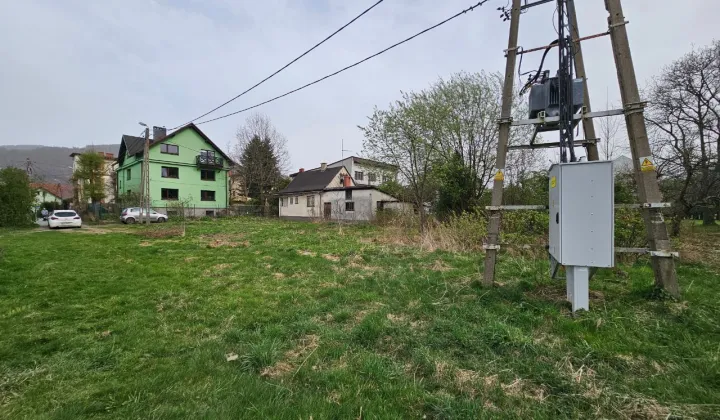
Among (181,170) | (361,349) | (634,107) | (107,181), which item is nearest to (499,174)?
(634,107)

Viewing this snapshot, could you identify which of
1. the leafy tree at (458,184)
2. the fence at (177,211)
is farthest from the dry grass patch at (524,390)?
the fence at (177,211)

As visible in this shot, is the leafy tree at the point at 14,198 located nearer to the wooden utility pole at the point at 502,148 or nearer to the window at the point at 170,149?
the window at the point at 170,149

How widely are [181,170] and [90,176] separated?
752 centimetres

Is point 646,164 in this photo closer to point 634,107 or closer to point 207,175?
point 634,107

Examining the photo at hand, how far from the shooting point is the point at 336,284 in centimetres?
534

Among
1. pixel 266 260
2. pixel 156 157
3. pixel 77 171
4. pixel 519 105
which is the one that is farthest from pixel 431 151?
pixel 77 171

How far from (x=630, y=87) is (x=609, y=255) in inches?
91.3

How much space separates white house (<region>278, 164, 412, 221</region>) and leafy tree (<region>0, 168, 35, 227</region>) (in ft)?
60.1

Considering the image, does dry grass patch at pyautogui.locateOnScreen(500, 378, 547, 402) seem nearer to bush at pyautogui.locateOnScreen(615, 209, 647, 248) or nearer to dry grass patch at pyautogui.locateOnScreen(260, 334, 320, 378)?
dry grass patch at pyautogui.locateOnScreen(260, 334, 320, 378)

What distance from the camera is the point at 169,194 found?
99.3 feet

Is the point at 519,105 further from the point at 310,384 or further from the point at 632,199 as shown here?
the point at 310,384

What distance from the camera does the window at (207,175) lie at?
32.5 meters

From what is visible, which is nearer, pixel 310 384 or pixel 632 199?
pixel 310 384

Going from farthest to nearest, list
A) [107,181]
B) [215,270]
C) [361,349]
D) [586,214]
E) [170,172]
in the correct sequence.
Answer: [107,181]
[170,172]
[215,270]
[586,214]
[361,349]
